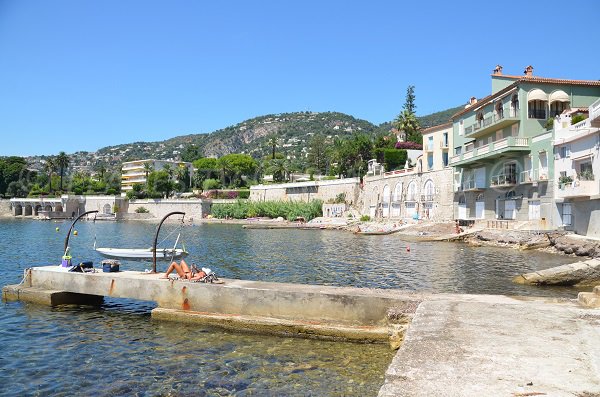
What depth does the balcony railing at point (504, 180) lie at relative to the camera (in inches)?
1617

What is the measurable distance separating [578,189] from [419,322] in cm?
2795

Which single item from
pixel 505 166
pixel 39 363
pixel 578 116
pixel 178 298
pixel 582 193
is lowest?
pixel 39 363

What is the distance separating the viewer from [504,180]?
42062 mm

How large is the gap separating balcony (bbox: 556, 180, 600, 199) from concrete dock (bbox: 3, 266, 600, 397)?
22.8 m

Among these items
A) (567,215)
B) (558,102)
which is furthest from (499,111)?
(567,215)

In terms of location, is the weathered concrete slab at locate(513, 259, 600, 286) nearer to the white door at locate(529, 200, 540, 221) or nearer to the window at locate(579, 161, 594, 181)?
the window at locate(579, 161, 594, 181)

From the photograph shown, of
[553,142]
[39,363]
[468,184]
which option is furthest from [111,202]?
[39,363]

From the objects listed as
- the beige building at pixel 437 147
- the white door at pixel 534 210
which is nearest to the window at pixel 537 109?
the white door at pixel 534 210

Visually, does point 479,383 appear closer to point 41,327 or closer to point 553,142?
point 41,327

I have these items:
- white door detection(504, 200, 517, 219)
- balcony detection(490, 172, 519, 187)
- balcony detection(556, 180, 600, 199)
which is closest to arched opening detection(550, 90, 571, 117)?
balcony detection(490, 172, 519, 187)

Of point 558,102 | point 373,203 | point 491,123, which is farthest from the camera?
point 373,203

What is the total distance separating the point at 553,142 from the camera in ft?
118

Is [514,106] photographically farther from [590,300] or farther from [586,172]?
[590,300]

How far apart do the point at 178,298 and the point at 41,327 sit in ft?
13.0
